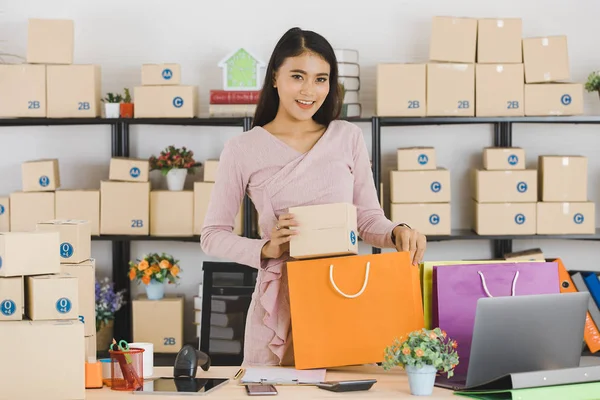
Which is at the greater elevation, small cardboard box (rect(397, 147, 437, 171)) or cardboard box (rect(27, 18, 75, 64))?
cardboard box (rect(27, 18, 75, 64))

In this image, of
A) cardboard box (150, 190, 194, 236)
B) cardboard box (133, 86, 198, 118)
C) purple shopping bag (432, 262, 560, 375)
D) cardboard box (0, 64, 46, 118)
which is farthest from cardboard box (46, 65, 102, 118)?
purple shopping bag (432, 262, 560, 375)

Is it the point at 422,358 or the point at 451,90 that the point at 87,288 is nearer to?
the point at 422,358

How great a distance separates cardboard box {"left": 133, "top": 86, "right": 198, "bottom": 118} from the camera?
13.7ft

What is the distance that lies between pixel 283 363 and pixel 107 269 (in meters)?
2.55

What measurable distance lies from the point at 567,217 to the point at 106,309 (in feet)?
7.54

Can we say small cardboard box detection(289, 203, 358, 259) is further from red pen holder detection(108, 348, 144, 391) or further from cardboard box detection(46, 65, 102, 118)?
cardboard box detection(46, 65, 102, 118)

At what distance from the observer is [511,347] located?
6.05 feet

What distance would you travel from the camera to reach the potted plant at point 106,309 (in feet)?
13.7

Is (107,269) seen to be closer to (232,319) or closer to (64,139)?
(64,139)

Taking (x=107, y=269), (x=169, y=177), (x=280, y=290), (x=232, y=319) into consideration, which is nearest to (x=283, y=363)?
(x=280, y=290)

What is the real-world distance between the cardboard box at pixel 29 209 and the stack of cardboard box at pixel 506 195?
211cm

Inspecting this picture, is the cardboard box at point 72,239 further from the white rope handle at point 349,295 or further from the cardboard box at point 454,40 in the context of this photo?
the cardboard box at point 454,40

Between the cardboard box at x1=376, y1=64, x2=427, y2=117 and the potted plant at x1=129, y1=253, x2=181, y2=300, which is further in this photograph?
the potted plant at x1=129, y1=253, x2=181, y2=300

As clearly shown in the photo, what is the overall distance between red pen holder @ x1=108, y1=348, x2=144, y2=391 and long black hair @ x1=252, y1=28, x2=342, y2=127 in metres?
0.73
